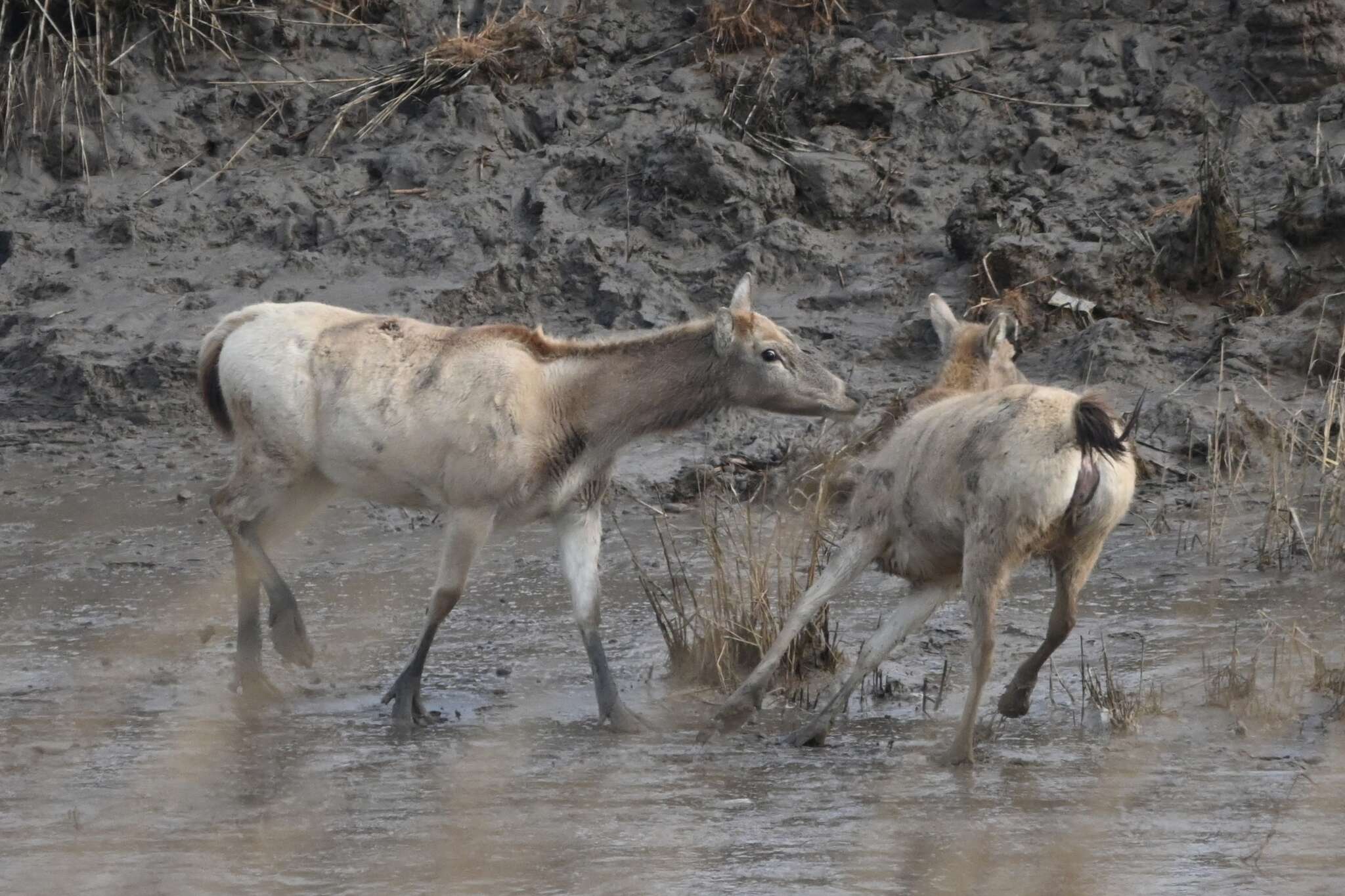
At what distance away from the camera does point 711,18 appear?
1303cm

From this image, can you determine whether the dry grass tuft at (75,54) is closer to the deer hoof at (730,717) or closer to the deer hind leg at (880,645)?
the deer hoof at (730,717)

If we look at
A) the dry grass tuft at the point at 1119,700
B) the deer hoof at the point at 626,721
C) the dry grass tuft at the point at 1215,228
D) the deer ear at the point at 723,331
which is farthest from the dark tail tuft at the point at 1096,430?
the dry grass tuft at the point at 1215,228

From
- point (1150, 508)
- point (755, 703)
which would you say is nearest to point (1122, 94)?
point (1150, 508)

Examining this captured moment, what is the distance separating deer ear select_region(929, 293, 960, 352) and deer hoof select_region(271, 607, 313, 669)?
120 inches

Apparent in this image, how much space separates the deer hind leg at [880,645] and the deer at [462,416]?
95 cm

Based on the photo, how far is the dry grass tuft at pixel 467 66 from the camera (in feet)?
42.6

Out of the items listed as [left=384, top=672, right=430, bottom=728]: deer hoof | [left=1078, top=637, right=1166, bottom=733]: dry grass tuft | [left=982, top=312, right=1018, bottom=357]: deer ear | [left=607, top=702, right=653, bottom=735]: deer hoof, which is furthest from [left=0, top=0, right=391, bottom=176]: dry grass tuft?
[left=1078, top=637, right=1166, bottom=733]: dry grass tuft

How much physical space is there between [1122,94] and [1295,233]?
1.72 m

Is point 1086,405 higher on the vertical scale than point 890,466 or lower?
higher

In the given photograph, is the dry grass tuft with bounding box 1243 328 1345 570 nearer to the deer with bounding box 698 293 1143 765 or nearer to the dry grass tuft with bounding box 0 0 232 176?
the deer with bounding box 698 293 1143 765

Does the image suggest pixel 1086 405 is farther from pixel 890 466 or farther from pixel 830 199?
pixel 830 199

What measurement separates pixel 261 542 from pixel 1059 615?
3555 mm

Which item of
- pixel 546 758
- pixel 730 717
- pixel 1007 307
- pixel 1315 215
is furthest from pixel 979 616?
pixel 1315 215

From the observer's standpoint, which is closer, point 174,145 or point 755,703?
point 755,703
